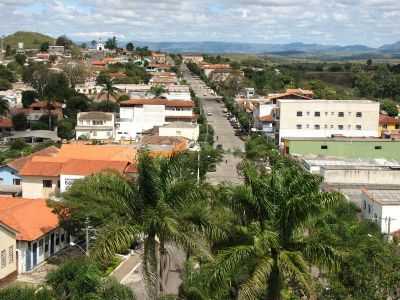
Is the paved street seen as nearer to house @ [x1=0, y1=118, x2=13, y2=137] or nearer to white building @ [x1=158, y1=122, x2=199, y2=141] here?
white building @ [x1=158, y1=122, x2=199, y2=141]

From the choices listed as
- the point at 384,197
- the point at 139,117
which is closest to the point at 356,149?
the point at 384,197

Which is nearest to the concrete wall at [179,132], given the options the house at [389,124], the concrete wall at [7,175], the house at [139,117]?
the house at [139,117]

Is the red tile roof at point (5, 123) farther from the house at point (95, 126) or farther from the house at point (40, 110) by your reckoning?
the house at point (95, 126)

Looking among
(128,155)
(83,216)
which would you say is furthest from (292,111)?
(83,216)

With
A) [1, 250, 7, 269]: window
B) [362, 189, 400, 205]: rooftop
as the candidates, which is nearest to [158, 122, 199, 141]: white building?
[362, 189, 400, 205]: rooftop

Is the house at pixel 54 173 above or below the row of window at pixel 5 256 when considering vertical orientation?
above
